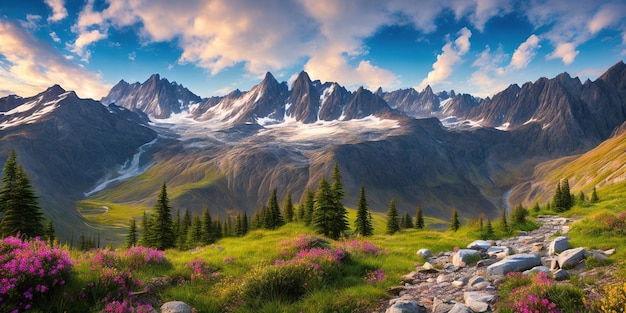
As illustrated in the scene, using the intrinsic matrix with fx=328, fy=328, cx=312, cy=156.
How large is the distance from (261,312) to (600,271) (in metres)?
9.38

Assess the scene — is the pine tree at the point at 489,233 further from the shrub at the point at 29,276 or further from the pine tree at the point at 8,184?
the pine tree at the point at 8,184

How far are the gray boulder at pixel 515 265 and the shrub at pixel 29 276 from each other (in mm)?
12703

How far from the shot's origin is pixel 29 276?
789 cm

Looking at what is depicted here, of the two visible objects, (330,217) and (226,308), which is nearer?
(226,308)

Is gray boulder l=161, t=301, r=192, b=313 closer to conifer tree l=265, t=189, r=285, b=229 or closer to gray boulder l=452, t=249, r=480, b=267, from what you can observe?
gray boulder l=452, t=249, r=480, b=267

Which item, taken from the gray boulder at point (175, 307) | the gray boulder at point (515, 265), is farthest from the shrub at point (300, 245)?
the gray boulder at point (515, 265)

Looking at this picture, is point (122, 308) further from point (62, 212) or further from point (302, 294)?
point (62, 212)

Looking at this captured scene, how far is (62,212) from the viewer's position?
17225 cm

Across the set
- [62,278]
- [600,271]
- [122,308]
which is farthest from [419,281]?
[62,278]

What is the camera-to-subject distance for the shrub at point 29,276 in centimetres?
737

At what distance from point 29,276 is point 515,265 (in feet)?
46.1

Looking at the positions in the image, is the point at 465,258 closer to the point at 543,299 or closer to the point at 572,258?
the point at 572,258

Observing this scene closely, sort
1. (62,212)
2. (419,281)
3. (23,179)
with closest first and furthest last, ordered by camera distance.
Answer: (419,281), (23,179), (62,212)

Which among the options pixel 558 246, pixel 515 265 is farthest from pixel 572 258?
pixel 558 246
